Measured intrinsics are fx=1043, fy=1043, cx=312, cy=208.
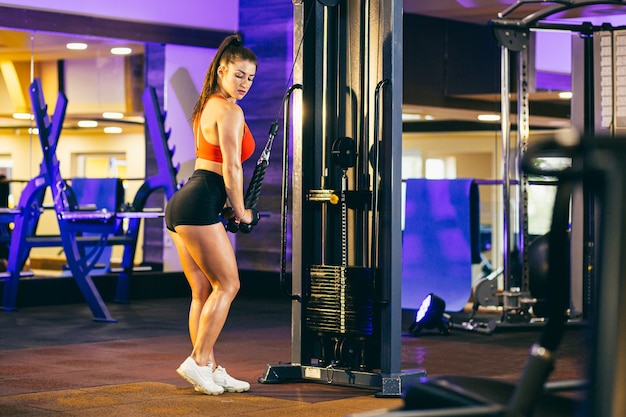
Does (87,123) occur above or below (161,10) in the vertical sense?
below

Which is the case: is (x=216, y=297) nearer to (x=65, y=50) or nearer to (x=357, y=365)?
(x=357, y=365)

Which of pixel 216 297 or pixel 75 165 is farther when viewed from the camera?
pixel 75 165

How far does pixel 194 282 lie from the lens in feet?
14.6

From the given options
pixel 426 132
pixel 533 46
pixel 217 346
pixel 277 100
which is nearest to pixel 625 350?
pixel 217 346

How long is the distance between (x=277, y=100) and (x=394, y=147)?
4.94 metres

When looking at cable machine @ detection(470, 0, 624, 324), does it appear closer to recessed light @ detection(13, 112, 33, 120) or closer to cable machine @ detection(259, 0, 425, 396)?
cable machine @ detection(259, 0, 425, 396)

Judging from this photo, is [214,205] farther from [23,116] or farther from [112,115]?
[112,115]

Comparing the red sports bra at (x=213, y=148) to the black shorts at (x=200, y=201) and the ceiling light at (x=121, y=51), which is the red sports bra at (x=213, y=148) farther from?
the ceiling light at (x=121, y=51)

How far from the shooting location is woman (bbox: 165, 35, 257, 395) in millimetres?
4289

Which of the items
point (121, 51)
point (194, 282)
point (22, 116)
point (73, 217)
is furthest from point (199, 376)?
point (121, 51)

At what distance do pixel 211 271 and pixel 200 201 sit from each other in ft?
0.99

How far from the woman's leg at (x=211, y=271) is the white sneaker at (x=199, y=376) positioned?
3 centimetres

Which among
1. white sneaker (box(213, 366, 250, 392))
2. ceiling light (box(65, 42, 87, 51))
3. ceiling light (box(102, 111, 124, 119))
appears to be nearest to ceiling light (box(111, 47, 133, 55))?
ceiling light (box(65, 42, 87, 51))

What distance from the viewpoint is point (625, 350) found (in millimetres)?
1206
